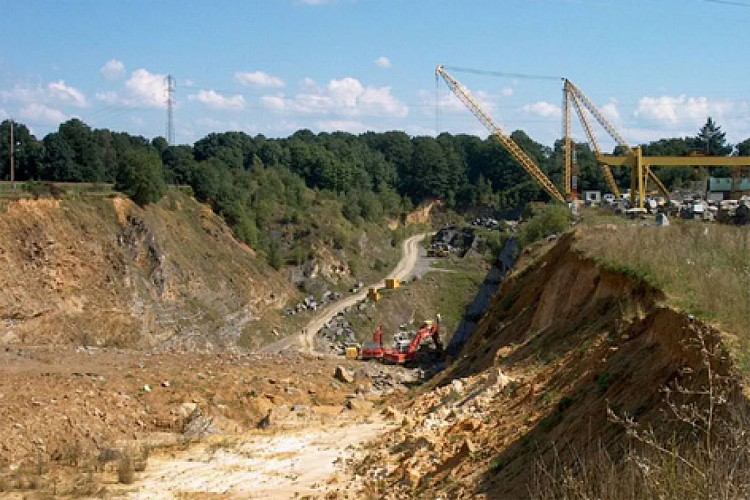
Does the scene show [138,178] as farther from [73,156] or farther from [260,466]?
[260,466]

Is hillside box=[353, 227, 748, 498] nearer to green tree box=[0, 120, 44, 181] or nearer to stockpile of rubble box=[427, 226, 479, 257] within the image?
green tree box=[0, 120, 44, 181]

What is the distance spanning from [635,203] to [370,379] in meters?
34.7

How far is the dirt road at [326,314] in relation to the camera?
52969 mm

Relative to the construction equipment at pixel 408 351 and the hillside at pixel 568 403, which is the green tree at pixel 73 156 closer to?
the construction equipment at pixel 408 351

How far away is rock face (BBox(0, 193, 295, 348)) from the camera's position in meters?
42.5

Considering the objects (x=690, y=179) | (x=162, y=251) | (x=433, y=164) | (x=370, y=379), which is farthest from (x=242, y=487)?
(x=433, y=164)

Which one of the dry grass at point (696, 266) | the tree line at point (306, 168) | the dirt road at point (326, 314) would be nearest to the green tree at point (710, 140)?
the tree line at point (306, 168)

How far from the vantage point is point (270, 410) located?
25203 mm

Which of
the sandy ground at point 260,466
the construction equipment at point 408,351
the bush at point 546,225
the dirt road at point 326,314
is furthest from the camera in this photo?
the dirt road at point 326,314

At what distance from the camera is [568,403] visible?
1398 centimetres

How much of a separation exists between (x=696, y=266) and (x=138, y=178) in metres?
45.9

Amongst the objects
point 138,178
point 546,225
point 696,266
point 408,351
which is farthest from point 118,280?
point 696,266

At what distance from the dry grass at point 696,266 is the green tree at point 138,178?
37067mm

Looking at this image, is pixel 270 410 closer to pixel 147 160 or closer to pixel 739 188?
pixel 147 160
